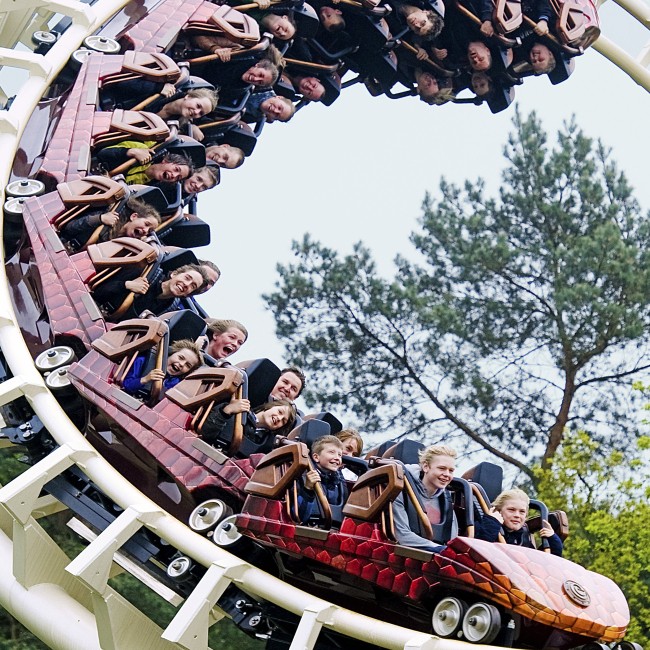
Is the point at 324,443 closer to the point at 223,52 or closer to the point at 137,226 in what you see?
the point at 137,226

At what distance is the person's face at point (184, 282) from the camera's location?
729cm

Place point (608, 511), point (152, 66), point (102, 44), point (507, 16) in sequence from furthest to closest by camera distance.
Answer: point (608, 511) < point (507, 16) < point (102, 44) < point (152, 66)

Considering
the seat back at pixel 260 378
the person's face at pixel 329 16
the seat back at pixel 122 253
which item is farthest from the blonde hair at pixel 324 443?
the person's face at pixel 329 16

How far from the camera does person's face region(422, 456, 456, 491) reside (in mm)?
5848

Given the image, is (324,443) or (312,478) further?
(324,443)

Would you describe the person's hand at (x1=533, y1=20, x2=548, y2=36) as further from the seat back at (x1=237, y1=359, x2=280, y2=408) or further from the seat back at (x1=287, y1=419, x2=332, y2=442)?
the seat back at (x1=287, y1=419, x2=332, y2=442)

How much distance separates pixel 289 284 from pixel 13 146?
6.98 m

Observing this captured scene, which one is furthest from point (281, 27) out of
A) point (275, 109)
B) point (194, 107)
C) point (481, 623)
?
point (481, 623)

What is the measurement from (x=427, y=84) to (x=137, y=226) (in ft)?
15.4

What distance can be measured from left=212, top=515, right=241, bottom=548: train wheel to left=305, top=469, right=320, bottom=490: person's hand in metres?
0.43

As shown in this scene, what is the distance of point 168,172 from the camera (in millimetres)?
8430

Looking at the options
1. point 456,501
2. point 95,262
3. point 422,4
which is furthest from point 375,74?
point 456,501

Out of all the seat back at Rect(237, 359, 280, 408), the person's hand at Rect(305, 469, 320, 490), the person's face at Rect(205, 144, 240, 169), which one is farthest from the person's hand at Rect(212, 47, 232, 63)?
the person's hand at Rect(305, 469, 320, 490)

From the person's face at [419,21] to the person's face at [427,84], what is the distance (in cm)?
77
